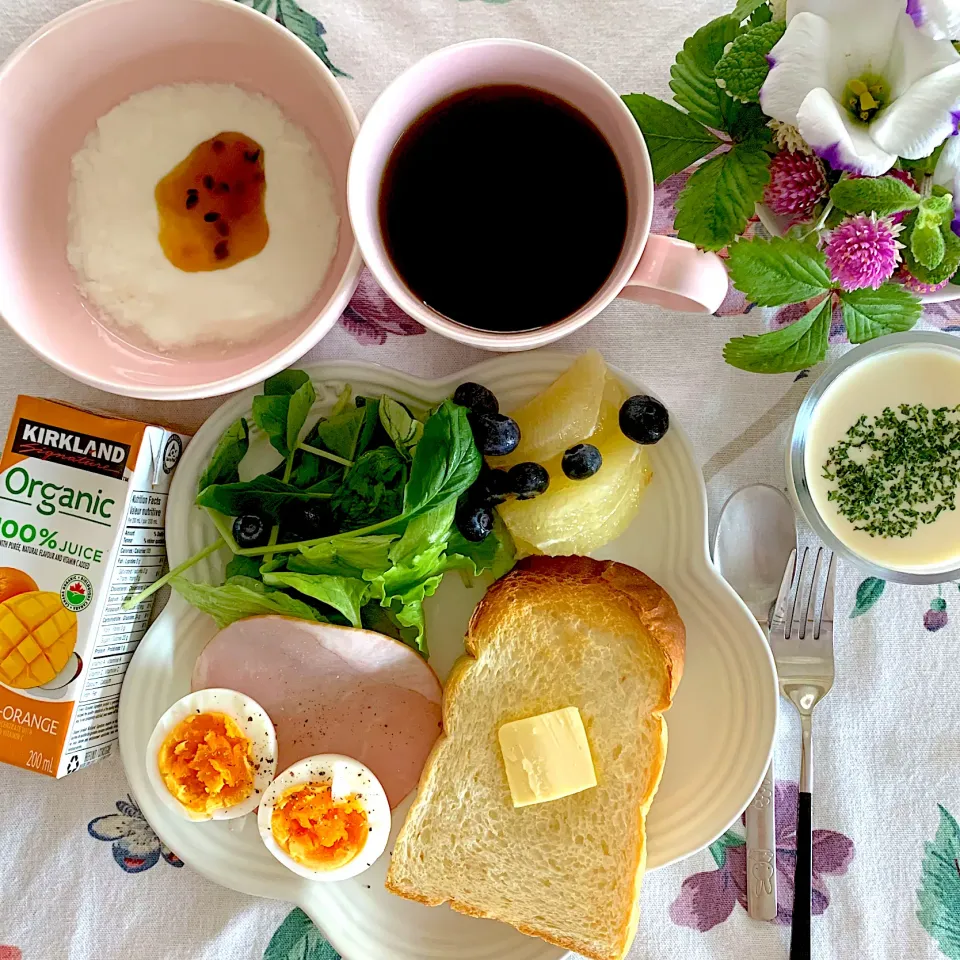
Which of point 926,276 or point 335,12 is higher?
point 335,12

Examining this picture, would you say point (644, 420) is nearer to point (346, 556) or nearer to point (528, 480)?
point (528, 480)

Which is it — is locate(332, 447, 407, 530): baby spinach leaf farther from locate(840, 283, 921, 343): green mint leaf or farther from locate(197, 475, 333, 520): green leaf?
locate(840, 283, 921, 343): green mint leaf

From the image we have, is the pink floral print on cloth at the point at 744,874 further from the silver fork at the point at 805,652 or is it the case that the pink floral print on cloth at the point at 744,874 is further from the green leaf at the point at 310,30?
the green leaf at the point at 310,30

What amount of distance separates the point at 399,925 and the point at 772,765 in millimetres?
557

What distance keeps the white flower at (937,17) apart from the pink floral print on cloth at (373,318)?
0.69 m

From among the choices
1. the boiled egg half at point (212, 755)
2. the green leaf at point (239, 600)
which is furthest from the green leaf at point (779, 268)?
the boiled egg half at point (212, 755)

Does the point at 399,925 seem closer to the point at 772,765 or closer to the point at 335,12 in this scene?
the point at 772,765


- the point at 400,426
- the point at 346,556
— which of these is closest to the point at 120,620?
the point at 346,556

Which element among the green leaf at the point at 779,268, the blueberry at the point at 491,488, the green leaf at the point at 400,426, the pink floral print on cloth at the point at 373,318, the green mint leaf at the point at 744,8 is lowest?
the blueberry at the point at 491,488

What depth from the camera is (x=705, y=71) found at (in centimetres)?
76

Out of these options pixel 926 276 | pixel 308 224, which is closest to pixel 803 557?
pixel 926 276

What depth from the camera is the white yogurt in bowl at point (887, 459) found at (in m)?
1.06

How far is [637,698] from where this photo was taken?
1.11 m

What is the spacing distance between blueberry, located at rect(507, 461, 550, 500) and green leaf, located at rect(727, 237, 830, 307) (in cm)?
37
